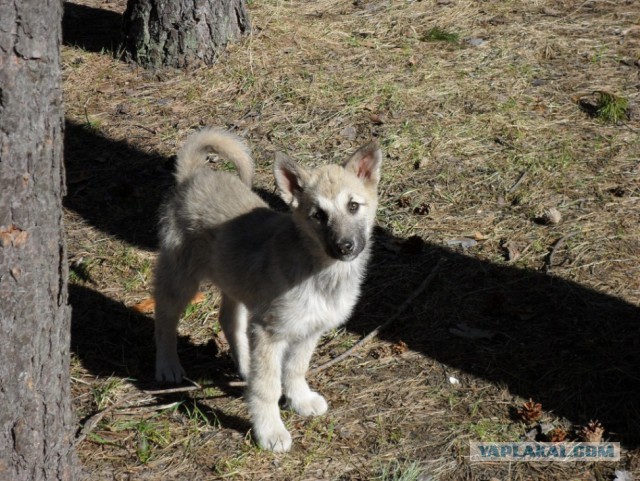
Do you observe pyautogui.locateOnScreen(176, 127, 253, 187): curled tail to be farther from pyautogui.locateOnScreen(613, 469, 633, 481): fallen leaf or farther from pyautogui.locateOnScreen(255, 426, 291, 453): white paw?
pyautogui.locateOnScreen(613, 469, 633, 481): fallen leaf

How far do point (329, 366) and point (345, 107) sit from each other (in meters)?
3.01

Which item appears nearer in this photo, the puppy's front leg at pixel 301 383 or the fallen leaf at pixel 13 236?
the fallen leaf at pixel 13 236

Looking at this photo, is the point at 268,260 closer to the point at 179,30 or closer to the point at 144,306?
the point at 144,306

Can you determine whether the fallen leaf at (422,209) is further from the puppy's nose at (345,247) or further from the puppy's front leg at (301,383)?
the puppy's nose at (345,247)

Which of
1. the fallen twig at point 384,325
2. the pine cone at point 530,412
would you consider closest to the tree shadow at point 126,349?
the fallen twig at point 384,325

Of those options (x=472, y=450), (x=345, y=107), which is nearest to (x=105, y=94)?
(x=345, y=107)

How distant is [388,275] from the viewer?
5.66 meters

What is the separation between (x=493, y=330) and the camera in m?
5.07

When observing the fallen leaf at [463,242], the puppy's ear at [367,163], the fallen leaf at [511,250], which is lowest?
the fallen leaf at [463,242]

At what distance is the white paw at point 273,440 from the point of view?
14.1 feet

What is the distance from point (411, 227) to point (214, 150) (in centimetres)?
174

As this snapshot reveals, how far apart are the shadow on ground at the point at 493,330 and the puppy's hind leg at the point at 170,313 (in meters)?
0.17

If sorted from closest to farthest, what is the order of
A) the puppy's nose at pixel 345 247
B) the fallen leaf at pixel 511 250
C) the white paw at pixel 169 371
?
the puppy's nose at pixel 345 247 → the white paw at pixel 169 371 → the fallen leaf at pixel 511 250

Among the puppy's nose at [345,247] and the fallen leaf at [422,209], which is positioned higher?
the puppy's nose at [345,247]
